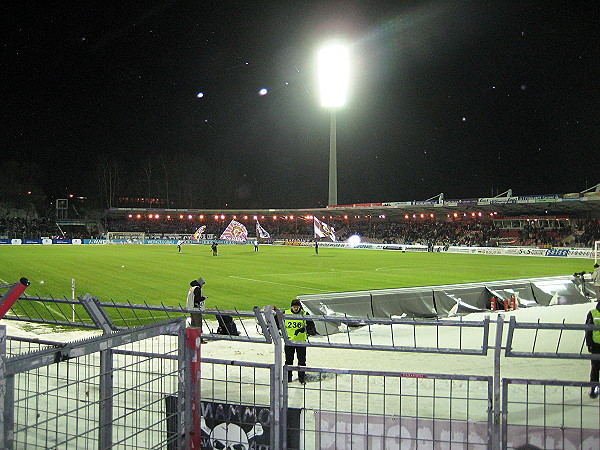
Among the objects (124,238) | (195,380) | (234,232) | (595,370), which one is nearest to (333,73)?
(234,232)

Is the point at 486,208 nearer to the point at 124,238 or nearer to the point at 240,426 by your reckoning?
the point at 124,238

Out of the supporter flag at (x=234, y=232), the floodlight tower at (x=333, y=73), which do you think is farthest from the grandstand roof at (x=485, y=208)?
the supporter flag at (x=234, y=232)

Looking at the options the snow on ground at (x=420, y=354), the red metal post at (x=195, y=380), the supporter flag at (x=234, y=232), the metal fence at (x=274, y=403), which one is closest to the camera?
the metal fence at (x=274, y=403)

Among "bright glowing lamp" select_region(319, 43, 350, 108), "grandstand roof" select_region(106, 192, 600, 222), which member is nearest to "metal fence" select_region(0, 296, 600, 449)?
"grandstand roof" select_region(106, 192, 600, 222)

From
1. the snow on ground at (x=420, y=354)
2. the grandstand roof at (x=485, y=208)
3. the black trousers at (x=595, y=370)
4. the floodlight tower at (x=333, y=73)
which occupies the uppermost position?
the floodlight tower at (x=333, y=73)

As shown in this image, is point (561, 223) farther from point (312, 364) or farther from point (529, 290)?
point (312, 364)

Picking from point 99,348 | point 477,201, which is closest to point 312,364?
point 99,348

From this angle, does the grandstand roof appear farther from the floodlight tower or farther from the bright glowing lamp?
the bright glowing lamp

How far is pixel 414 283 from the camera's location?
81.8 feet

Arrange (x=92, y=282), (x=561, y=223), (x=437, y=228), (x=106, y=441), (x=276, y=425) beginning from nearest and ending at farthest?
1. (x=106, y=441)
2. (x=276, y=425)
3. (x=92, y=282)
4. (x=561, y=223)
5. (x=437, y=228)

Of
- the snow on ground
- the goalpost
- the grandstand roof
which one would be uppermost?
the grandstand roof

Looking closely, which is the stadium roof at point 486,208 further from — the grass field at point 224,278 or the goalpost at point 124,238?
the grass field at point 224,278

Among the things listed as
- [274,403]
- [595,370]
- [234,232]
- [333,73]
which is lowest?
[595,370]

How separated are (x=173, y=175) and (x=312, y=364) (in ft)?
326
